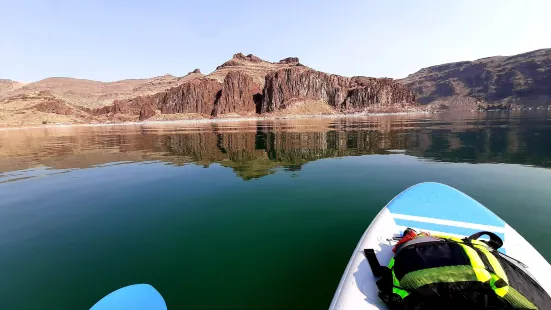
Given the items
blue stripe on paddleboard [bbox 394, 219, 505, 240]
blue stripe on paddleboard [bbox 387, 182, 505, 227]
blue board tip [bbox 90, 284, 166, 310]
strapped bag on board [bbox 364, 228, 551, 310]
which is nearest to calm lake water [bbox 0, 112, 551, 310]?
blue board tip [bbox 90, 284, 166, 310]

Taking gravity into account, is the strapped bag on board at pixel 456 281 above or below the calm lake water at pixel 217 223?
above

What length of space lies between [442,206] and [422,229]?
158cm

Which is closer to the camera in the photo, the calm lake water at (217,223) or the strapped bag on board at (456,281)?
the strapped bag on board at (456,281)

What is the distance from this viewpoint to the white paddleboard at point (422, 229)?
12.8 ft

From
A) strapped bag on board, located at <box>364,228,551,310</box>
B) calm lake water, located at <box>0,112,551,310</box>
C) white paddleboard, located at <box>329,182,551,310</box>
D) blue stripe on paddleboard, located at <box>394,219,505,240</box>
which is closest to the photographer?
strapped bag on board, located at <box>364,228,551,310</box>

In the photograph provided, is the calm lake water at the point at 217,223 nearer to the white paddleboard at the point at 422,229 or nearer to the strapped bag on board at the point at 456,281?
the white paddleboard at the point at 422,229

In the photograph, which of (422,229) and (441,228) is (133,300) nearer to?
(422,229)

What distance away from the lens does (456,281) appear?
11.1 feet

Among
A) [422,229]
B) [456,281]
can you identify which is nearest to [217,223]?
[422,229]

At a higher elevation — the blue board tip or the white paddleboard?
the white paddleboard

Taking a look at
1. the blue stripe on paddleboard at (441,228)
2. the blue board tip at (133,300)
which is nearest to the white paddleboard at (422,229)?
the blue stripe on paddleboard at (441,228)

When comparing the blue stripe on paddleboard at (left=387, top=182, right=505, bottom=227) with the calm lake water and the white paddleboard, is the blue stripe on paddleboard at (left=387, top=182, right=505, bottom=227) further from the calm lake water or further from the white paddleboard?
the calm lake water

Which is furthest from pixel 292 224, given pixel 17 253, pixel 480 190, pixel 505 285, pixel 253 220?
pixel 480 190

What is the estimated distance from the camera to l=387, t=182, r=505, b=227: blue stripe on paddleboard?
6152 millimetres
